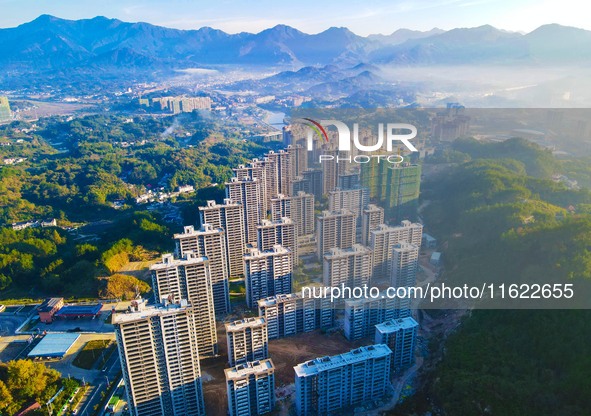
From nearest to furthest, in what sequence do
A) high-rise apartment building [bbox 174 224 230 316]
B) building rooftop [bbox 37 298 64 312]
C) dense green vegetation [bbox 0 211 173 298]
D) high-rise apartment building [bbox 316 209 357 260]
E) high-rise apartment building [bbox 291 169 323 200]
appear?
1. high-rise apartment building [bbox 174 224 230 316]
2. building rooftop [bbox 37 298 64 312]
3. dense green vegetation [bbox 0 211 173 298]
4. high-rise apartment building [bbox 316 209 357 260]
5. high-rise apartment building [bbox 291 169 323 200]

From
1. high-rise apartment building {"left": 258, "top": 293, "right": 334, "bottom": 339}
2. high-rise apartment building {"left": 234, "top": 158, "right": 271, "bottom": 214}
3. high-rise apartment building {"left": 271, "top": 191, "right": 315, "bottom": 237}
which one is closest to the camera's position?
high-rise apartment building {"left": 258, "top": 293, "right": 334, "bottom": 339}

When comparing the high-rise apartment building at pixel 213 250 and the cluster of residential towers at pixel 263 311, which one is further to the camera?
the high-rise apartment building at pixel 213 250

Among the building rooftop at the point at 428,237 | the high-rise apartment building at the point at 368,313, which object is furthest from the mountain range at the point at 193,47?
the high-rise apartment building at the point at 368,313

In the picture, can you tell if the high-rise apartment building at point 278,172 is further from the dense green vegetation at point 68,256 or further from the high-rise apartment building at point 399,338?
the high-rise apartment building at point 399,338

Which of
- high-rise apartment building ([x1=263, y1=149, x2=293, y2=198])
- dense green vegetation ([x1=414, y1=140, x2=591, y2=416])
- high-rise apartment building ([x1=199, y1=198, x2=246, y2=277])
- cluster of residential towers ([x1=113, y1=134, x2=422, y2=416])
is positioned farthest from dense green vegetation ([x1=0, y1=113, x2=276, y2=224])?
dense green vegetation ([x1=414, y1=140, x2=591, y2=416])

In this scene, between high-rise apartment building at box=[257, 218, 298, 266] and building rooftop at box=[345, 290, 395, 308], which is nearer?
building rooftop at box=[345, 290, 395, 308]

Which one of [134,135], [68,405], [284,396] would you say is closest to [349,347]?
[284,396]

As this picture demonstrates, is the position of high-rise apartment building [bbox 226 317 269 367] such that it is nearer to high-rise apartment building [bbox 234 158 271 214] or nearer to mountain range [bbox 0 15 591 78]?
high-rise apartment building [bbox 234 158 271 214]
